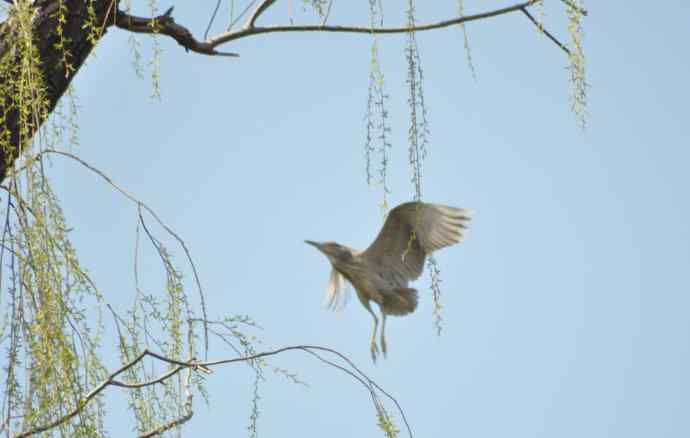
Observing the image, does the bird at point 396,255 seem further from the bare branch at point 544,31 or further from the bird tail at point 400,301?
the bare branch at point 544,31

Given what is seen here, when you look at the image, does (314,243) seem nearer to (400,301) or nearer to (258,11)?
(400,301)

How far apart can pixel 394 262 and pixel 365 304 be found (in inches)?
8.7

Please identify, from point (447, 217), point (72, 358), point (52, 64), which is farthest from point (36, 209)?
point (447, 217)

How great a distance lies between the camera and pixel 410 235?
400 cm

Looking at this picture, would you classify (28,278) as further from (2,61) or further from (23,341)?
(2,61)

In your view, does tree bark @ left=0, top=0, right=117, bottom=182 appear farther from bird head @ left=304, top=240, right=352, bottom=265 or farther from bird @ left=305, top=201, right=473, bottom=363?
bird head @ left=304, top=240, right=352, bottom=265

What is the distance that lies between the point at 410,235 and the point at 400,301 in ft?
0.94

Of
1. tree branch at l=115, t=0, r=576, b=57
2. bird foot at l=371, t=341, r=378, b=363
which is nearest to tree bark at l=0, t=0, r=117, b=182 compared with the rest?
tree branch at l=115, t=0, r=576, b=57

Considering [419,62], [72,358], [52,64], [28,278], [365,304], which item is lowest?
[72,358]

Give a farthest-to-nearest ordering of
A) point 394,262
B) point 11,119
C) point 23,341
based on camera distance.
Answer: point 394,262 < point 11,119 < point 23,341

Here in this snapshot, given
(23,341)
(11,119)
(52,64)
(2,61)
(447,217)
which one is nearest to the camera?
(23,341)

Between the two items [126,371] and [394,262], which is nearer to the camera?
[126,371]

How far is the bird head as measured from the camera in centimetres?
428

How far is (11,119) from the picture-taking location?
2.08 metres
